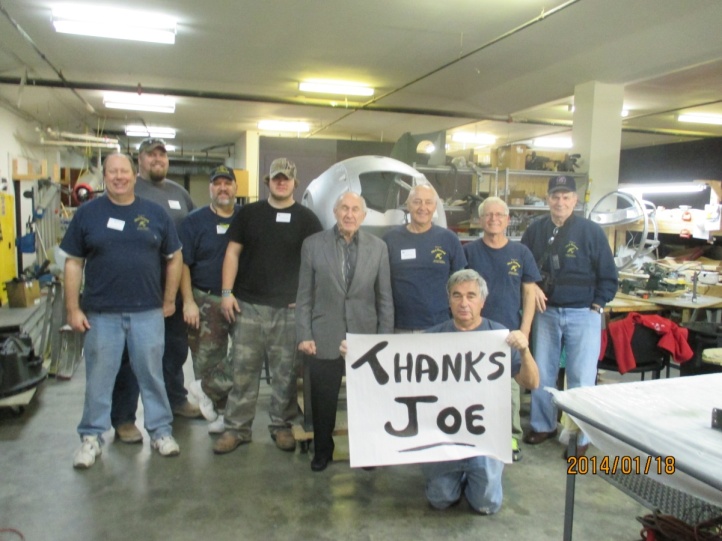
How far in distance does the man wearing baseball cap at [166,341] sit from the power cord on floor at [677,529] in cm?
270

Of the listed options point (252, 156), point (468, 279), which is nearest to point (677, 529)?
point (468, 279)

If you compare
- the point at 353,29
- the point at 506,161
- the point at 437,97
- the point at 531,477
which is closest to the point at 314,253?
the point at 531,477

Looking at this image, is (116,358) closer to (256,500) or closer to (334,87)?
(256,500)

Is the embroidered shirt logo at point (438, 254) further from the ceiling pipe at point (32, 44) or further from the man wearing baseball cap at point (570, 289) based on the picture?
the ceiling pipe at point (32, 44)

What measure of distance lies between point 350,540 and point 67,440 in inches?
79.6

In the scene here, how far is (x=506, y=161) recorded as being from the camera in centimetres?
634

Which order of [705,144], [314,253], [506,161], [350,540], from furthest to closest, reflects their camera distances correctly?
[705,144], [506,161], [314,253], [350,540]

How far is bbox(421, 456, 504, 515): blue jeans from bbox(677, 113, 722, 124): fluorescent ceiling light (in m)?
8.36

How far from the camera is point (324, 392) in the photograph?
2.79m

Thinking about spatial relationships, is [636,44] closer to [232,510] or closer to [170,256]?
[170,256]

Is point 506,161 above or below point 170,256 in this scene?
above

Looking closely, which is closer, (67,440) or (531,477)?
(531,477)

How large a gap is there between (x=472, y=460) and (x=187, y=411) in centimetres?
208

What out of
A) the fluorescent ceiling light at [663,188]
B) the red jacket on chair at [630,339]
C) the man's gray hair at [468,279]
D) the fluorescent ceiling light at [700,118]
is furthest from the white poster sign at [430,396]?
the fluorescent ceiling light at [663,188]
